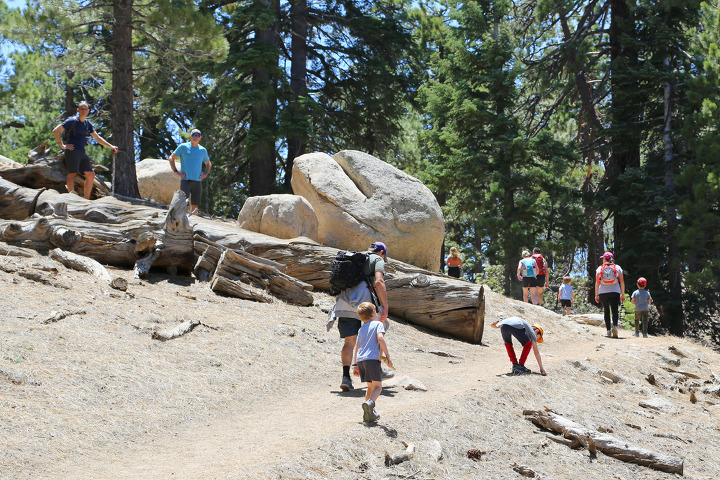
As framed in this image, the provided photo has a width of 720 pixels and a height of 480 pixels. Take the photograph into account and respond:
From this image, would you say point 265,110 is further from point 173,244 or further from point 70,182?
point 173,244

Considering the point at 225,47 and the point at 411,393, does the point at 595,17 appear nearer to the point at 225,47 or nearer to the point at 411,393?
the point at 225,47

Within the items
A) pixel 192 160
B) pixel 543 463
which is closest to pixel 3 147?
pixel 192 160

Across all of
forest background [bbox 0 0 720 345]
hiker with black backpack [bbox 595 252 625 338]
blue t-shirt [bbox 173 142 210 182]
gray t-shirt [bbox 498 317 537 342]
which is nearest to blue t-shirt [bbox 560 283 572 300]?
forest background [bbox 0 0 720 345]

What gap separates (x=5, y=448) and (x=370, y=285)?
12.6 ft

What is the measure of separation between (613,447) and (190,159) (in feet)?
28.3

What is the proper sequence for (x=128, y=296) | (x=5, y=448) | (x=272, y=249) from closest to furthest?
(x=5, y=448), (x=128, y=296), (x=272, y=249)

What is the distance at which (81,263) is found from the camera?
10.5 metres

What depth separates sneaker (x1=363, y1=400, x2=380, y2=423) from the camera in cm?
617

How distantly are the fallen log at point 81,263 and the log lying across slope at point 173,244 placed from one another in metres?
0.38

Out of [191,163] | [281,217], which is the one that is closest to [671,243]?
[281,217]

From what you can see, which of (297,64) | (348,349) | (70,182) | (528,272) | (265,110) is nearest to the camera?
(348,349)

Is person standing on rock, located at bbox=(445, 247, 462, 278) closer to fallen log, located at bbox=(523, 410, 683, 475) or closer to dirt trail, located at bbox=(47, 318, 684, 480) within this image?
dirt trail, located at bbox=(47, 318, 684, 480)

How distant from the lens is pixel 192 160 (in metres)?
12.6

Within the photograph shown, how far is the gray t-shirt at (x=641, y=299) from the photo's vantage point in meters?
14.4
